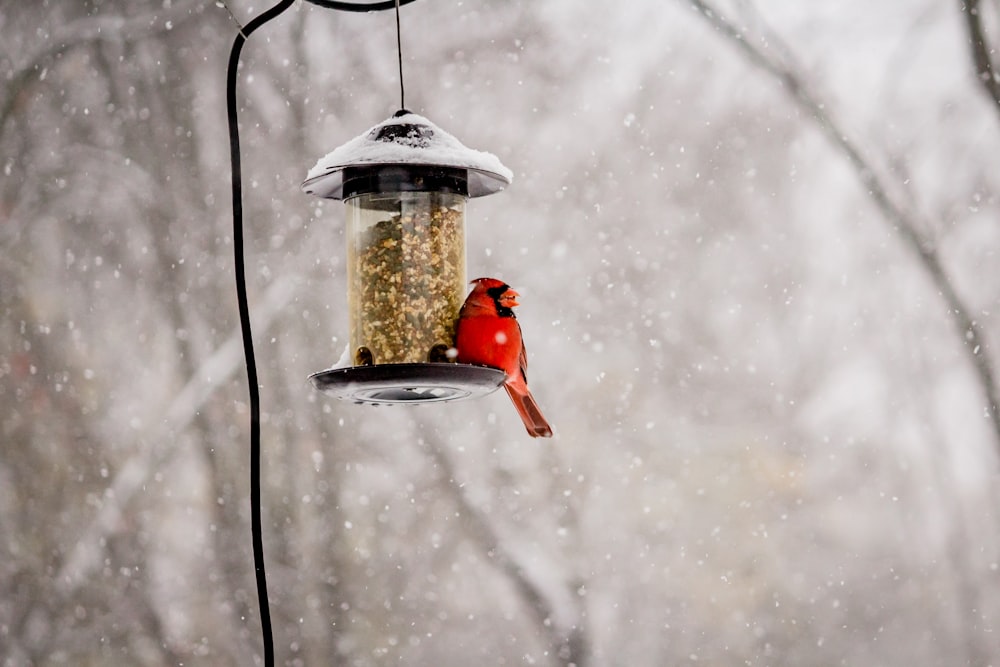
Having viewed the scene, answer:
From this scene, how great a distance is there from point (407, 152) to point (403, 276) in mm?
295

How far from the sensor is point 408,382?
1.87 meters

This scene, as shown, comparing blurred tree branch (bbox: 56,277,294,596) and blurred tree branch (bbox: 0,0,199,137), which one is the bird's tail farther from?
blurred tree branch (bbox: 0,0,199,137)

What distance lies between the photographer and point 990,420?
18.3 ft

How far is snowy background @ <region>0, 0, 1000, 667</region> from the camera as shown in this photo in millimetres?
5727

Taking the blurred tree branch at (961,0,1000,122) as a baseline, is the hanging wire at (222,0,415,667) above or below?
below

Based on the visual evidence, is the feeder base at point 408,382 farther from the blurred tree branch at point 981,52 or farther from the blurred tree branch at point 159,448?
the blurred tree branch at point 981,52

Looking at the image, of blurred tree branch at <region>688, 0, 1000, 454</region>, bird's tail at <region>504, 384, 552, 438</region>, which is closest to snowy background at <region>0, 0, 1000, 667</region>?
blurred tree branch at <region>688, 0, 1000, 454</region>

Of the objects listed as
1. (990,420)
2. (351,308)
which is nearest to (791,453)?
(990,420)

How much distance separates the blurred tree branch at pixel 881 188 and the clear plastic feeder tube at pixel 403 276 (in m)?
4.11

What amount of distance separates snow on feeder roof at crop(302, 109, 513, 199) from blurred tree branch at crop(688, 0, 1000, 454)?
4168 millimetres

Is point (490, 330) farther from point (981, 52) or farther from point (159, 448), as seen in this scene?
point (981, 52)

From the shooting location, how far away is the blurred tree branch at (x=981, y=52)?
18.5 feet

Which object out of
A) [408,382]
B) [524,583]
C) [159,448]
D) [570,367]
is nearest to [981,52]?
[570,367]

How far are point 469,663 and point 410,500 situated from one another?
0.93 metres
